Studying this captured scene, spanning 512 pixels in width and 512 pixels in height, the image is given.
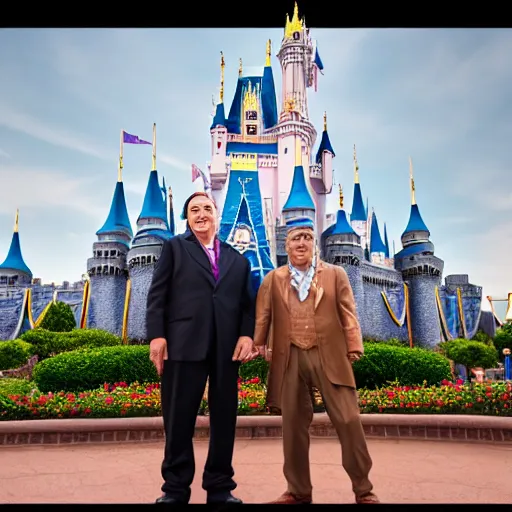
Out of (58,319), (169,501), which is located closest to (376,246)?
(58,319)

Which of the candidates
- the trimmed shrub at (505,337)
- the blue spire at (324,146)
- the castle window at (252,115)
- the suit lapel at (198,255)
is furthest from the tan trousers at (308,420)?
the blue spire at (324,146)

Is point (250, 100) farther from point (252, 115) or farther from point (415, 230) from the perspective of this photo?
point (415, 230)

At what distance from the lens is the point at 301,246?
300 centimetres

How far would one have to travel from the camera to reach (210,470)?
2.72 meters

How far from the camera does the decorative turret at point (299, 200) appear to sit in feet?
74.7

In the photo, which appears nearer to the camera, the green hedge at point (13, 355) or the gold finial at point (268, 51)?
the green hedge at point (13, 355)

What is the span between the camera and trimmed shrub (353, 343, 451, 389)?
7.71 m

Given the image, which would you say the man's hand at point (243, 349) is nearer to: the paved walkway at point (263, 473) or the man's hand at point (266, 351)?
the man's hand at point (266, 351)

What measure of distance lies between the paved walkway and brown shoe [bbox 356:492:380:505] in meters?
0.30

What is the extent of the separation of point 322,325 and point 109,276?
20.9m

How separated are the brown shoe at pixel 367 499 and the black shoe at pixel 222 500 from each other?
686mm

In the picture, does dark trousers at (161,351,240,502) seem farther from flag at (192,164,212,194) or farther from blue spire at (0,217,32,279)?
blue spire at (0,217,32,279)

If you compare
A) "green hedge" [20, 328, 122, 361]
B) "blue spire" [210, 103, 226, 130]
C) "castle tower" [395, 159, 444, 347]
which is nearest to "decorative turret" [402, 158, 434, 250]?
"castle tower" [395, 159, 444, 347]
